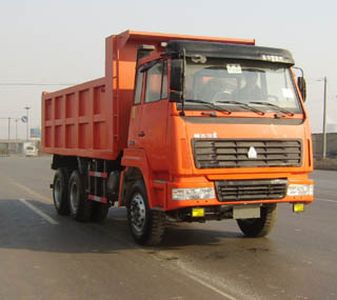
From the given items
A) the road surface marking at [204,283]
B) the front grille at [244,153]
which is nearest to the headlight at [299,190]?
the front grille at [244,153]

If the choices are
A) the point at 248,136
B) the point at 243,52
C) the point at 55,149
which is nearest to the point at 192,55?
the point at 243,52

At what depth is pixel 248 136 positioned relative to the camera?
7699 millimetres

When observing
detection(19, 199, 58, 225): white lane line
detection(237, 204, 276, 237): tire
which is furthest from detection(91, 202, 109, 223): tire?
detection(237, 204, 276, 237): tire

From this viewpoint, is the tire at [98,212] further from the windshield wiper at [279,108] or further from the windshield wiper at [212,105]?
the windshield wiper at [279,108]

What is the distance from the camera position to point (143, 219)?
27.6ft

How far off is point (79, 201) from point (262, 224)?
3989mm

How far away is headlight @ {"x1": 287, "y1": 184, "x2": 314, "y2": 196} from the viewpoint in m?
8.00

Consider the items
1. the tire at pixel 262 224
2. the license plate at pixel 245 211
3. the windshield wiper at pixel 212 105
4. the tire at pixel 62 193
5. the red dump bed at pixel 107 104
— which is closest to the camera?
the windshield wiper at pixel 212 105

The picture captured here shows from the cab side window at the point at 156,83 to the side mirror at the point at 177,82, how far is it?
29 cm

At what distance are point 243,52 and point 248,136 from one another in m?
1.23

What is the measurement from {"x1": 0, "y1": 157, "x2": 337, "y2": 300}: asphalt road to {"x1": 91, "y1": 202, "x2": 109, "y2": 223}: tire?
0.20 m

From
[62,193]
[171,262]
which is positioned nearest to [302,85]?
[171,262]

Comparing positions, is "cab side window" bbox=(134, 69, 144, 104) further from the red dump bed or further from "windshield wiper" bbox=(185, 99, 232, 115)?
"windshield wiper" bbox=(185, 99, 232, 115)

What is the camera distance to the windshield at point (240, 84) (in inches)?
306
